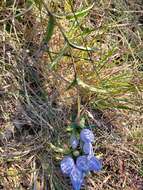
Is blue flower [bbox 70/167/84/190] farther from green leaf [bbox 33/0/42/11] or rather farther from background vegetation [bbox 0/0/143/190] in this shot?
green leaf [bbox 33/0/42/11]

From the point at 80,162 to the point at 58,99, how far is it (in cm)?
31

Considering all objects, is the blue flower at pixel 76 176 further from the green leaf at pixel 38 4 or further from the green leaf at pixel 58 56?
the green leaf at pixel 38 4

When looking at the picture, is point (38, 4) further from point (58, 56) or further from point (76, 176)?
point (76, 176)

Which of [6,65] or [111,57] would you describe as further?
[111,57]

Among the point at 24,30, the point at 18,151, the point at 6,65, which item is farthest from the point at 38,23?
the point at 18,151

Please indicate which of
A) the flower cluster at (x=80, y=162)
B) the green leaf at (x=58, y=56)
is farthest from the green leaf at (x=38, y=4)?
the flower cluster at (x=80, y=162)

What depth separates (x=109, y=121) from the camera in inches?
63.7

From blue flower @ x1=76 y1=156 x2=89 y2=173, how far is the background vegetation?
110mm

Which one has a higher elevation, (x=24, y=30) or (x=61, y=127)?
(x=24, y=30)

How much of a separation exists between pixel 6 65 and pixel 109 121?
13.5 inches

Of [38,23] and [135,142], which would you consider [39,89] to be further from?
[135,142]

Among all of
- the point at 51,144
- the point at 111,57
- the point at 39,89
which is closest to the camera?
the point at 51,144

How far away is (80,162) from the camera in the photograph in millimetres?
1308

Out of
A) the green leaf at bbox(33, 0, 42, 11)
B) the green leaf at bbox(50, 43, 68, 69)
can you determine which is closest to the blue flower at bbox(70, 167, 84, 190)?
the green leaf at bbox(50, 43, 68, 69)
